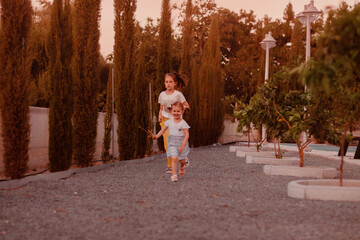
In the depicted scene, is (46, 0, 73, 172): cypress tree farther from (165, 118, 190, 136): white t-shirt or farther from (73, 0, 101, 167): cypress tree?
(165, 118, 190, 136): white t-shirt

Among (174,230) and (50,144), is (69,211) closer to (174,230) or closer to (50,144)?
(174,230)

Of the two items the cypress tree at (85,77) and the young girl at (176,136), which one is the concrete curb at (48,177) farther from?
the young girl at (176,136)

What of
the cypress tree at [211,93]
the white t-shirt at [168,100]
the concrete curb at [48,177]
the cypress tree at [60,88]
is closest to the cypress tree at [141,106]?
the concrete curb at [48,177]

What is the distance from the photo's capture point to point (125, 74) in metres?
11.1

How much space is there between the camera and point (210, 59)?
2031cm

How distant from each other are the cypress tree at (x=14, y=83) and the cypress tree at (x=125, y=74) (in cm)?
389

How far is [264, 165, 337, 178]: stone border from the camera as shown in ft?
28.0

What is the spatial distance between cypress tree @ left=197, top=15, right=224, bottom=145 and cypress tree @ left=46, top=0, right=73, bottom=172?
10.1m

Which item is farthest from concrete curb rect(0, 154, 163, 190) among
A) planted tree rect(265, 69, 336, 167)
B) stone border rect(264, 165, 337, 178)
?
planted tree rect(265, 69, 336, 167)

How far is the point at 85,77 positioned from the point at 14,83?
256cm

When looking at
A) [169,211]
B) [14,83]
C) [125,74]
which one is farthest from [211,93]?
[169,211]

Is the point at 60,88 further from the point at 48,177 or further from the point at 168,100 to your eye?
the point at 168,100

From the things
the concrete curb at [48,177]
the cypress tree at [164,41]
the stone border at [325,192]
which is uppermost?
the cypress tree at [164,41]

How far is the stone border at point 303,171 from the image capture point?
8539 millimetres
